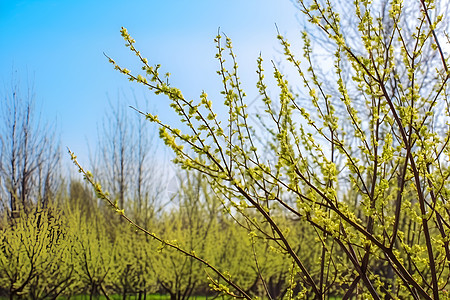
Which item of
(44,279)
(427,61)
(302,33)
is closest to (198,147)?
(302,33)

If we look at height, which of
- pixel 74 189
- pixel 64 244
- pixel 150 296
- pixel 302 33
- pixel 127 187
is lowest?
pixel 150 296

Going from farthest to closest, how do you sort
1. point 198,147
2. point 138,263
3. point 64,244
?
point 138,263, point 64,244, point 198,147

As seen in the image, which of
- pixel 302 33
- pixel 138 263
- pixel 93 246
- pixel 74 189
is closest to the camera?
pixel 302 33

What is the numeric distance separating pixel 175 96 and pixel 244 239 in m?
9.20

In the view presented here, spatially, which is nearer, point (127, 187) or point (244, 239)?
point (244, 239)

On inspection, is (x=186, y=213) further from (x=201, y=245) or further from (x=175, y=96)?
(x=175, y=96)

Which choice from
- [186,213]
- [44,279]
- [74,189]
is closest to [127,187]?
[186,213]

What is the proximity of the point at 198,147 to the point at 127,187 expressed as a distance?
13.1m

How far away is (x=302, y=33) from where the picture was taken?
8.82ft

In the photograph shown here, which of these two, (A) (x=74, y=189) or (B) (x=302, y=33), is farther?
(A) (x=74, y=189)

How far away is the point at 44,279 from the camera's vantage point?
8.62 meters

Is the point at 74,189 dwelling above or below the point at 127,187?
above

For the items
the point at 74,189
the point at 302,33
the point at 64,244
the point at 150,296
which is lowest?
the point at 150,296

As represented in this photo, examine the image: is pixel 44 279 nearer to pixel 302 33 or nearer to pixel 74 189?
pixel 302 33
